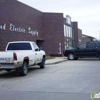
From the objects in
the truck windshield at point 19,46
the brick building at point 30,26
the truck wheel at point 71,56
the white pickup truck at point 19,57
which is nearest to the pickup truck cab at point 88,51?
the truck wheel at point 71,56

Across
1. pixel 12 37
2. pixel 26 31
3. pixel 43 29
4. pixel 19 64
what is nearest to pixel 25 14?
pixel 26 31

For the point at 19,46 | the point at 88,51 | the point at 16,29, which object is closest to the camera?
the point at 19,46

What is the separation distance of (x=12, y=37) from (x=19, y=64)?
43.7 feet

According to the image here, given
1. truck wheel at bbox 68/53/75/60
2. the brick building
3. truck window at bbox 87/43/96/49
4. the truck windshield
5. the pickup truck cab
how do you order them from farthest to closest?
truck wheel at bbox 68/53/75/60
truck window at bbox 87/43/96/49
the pickup truck cab
the brick building
the truck windshield

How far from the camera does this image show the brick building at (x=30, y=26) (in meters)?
23.8

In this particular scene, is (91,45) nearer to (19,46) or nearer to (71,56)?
(71,56)

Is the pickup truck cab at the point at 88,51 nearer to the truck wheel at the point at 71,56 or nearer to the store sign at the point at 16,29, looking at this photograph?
the truck wheel at the point at 71,56

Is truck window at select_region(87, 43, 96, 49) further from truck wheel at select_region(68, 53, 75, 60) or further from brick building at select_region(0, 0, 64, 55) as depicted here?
brick building at select_region(0, 0, 64, 55)

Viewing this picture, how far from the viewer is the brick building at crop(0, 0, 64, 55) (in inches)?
936

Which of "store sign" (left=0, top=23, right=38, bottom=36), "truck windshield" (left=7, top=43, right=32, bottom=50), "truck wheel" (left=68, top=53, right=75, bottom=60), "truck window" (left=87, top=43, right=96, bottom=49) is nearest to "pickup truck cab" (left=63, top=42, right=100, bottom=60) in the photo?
"truck window" (left=87, top=43, right=96, bottom=49)

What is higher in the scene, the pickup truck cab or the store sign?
the store sign

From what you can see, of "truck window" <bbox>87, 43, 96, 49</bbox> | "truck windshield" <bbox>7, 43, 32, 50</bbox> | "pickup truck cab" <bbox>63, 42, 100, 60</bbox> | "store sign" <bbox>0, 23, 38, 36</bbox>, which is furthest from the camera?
"truck window" <bbox>87, 43, 96, 49</bbox>

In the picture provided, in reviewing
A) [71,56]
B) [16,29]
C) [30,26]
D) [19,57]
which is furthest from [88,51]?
[19,57]

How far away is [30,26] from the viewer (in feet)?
98.4
